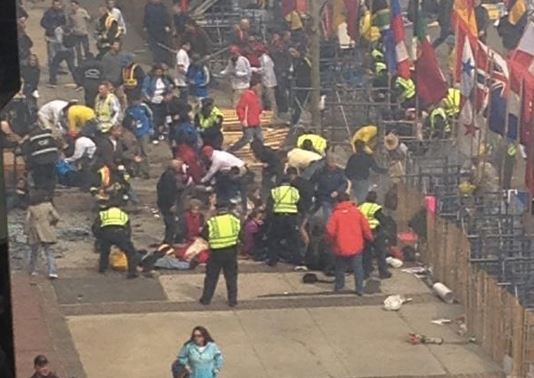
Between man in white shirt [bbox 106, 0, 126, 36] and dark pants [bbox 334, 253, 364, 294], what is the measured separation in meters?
6.26

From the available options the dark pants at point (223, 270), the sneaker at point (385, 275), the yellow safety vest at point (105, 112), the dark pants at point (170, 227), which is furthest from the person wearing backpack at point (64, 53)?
the sneaker at point (385, 275)

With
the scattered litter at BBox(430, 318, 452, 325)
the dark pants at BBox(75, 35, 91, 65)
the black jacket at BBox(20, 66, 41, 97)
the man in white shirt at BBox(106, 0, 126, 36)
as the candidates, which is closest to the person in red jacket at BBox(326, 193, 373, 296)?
the scattered litter at BBox(430, 318, 452, 325)

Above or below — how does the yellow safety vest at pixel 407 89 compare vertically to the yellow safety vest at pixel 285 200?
above

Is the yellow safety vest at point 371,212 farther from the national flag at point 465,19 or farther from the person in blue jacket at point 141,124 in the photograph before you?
the person in blue jacket at point 141,124

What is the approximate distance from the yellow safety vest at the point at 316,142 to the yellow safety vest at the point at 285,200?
6.21 feet

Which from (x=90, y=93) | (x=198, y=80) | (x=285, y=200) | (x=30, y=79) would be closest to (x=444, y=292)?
(x=285, y=200)

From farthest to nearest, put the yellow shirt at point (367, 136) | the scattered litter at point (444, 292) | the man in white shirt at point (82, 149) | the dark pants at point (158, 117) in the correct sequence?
the dark pants at point (158, 117)
the yellow shirt at point (367, 136)
the man in white shirt at point (82, 149)
the scattered litter at point (444, 292)

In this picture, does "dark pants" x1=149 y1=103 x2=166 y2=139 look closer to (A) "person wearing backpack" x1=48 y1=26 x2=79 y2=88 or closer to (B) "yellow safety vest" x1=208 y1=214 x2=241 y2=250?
(A) "person wearing backpack" x1=48 y1=26 x2=79 y2=88

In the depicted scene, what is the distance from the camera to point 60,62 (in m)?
15.5

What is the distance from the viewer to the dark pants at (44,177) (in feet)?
41.4

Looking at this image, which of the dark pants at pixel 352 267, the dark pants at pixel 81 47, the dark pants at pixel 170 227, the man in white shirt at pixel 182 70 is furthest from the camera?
the dark pants at pixel 81 47

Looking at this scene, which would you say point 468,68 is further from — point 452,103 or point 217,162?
point 217,162

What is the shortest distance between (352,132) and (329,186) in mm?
2606

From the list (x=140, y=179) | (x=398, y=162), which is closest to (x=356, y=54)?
(x=398, y=162)
